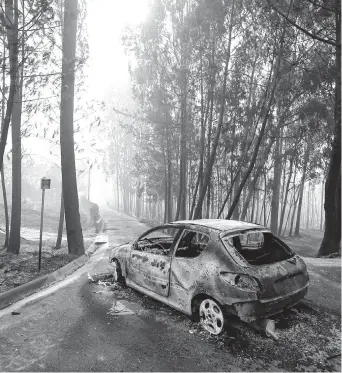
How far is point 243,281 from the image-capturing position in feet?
12.2

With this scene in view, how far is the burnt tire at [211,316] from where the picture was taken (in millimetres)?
3885

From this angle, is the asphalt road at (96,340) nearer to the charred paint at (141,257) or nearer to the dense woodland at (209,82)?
the charred paint at (141,257)

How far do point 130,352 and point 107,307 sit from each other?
1.52m

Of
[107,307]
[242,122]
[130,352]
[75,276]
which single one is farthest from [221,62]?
[130,352]

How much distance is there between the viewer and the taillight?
3.67 meters

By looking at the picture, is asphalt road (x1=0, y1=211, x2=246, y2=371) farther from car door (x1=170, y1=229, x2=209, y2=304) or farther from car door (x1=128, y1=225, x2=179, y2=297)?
car door (x1=170, y1=229, x2=209, y2=304)

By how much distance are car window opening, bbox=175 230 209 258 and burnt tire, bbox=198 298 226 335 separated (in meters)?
0.73

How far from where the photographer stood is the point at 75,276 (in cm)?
725

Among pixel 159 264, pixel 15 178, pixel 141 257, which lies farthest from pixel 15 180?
pixel 159 264

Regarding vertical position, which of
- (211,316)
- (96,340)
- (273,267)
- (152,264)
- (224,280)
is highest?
(273,267)

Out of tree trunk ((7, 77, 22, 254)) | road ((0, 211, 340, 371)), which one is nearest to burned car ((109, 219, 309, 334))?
road ((0, 211, 340, 371))

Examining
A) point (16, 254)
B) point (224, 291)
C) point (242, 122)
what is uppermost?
point (242, 122)

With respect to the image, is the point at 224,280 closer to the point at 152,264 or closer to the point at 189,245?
the point at 189,245

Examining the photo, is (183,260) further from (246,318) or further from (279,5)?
(279,5)
